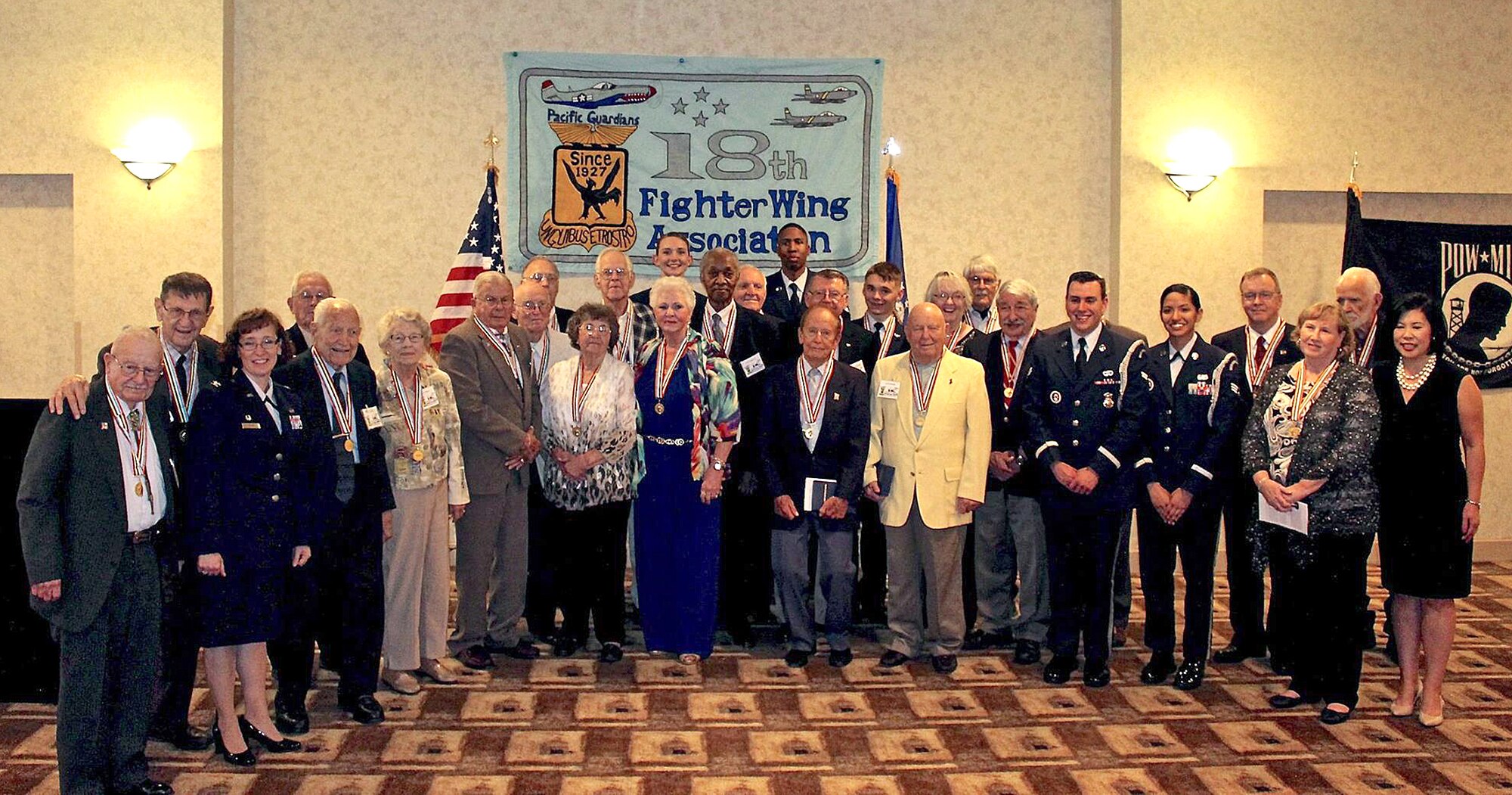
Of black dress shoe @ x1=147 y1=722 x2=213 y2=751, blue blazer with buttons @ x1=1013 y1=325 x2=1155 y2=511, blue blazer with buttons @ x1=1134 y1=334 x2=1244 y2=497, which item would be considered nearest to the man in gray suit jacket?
black dress shoe @ x1=147 y1=722 x2=213 y2=751

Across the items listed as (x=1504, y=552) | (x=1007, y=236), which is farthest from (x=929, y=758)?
(x=1504, y=552)

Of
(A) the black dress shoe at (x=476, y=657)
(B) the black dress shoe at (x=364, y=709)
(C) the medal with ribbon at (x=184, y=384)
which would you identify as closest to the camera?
(C) the medal with ribbon at (x=184, y=384)

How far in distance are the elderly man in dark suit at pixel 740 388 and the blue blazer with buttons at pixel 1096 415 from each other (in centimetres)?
126

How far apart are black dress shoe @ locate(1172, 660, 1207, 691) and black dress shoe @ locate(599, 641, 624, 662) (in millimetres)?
2301

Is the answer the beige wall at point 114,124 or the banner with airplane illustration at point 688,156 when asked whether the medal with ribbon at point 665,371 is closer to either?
the banner with airplane illustration at point 688,156

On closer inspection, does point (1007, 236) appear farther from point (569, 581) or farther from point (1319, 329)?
point (569, 581)

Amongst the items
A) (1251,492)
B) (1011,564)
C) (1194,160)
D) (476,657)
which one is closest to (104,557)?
(476,657)

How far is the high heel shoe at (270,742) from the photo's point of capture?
170 inches

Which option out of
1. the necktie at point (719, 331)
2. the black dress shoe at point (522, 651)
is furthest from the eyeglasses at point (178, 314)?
the necktie at point (719, 331)

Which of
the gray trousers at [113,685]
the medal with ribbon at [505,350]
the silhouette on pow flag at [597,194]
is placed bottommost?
the gray trousers at [113,685]

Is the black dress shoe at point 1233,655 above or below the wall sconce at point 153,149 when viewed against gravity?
below

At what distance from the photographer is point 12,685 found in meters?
4.78

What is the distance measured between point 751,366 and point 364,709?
219 centimetres

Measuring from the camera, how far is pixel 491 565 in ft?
18.0
